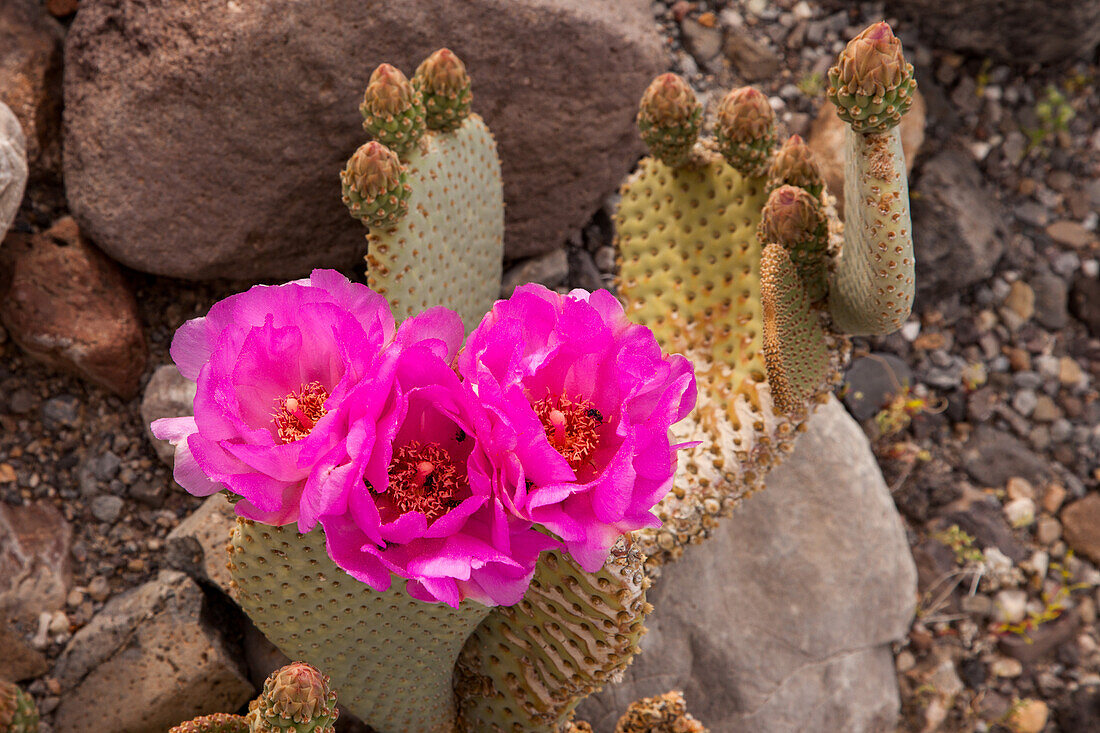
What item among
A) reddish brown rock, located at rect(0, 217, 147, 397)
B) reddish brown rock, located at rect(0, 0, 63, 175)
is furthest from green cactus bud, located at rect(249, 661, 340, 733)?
reddish brown rock, located at rect(0, 0, 63, 175)

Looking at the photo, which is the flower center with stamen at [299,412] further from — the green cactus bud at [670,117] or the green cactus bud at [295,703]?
the green cactus bud at [670,117]

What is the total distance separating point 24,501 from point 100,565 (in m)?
0.23

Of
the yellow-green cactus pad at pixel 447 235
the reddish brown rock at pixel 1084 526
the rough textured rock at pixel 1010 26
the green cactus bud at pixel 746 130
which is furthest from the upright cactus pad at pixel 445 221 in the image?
the reddish brown rock at pixel 1084 526

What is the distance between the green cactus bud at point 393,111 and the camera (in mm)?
1669

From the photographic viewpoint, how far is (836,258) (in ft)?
5.83

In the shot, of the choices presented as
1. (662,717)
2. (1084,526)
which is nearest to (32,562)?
(662,717)

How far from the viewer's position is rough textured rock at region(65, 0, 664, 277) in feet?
6.76

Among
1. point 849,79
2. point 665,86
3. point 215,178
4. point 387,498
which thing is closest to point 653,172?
point 665,86

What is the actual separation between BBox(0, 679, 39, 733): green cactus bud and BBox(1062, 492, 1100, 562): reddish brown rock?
9.02ft

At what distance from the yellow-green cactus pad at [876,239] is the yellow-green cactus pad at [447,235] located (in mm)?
714

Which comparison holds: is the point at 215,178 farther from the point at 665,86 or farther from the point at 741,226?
the point at 741,226

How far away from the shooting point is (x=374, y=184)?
156 centimetres

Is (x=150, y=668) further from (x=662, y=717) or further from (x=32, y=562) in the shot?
(x=662, y=717)

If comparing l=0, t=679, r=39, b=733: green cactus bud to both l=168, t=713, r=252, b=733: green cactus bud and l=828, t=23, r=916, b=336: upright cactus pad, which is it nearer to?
l=168, t=713, r=252, b=733: green cactus bud
